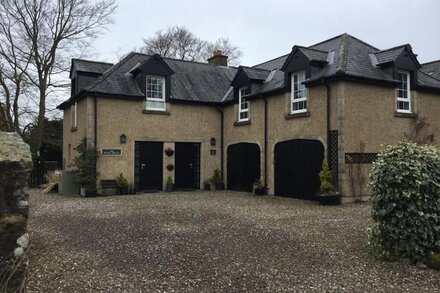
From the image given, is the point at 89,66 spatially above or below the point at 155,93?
above

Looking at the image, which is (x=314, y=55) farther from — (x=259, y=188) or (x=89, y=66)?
(x=89, y=66)

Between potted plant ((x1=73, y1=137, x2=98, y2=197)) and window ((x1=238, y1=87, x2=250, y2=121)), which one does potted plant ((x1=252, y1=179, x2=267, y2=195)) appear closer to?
window ((x1=238, y1=87, x2=250, y2=121))

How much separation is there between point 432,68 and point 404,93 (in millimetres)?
Answer: 6833

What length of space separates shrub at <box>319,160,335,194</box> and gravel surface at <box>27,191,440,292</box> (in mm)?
1941

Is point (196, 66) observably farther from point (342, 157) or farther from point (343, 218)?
point (343, 218)

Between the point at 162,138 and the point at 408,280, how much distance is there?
565 inches

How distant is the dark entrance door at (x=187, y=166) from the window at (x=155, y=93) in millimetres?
2143

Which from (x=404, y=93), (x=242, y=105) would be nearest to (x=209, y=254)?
(x=404, y=93)

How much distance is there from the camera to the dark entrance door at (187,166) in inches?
Answer: 765

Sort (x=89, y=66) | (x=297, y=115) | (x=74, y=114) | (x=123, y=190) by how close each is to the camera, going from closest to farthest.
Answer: (x=297, y=115), (x=123, y=190), (x=89, y=66), (x=74, y=114)

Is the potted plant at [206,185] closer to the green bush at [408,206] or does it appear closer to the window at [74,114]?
the window at [74,114]

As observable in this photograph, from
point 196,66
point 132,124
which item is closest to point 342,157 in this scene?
point 132,124

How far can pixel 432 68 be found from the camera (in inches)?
819

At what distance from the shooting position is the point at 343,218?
34.7 ft
